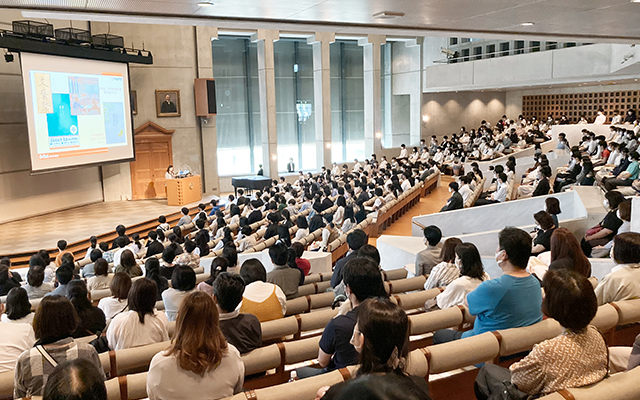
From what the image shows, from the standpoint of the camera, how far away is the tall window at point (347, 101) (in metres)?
25.0

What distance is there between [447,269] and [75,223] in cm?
1227

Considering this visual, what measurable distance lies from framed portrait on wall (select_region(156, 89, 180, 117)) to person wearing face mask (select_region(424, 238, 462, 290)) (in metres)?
15.9

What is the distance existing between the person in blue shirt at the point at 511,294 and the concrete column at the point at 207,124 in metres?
17.5

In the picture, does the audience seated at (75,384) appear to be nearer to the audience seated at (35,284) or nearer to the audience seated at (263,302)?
the audience seated at (263,302)

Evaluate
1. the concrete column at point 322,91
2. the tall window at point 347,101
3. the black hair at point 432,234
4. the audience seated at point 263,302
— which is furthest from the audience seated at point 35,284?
the tall window at point 347,101

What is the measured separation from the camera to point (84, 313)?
3799 mm

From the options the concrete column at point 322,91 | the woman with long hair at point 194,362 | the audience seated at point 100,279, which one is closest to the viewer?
the woman with long hair at point 194,362

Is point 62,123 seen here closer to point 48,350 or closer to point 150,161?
point 150,161

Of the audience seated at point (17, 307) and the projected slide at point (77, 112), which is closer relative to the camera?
the audience seated at point (17, 307)

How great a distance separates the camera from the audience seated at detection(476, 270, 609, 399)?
7.19 ft

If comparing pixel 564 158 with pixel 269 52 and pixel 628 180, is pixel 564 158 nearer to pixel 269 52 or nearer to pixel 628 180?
pixel 628 180

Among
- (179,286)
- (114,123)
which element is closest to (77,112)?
(114,123)

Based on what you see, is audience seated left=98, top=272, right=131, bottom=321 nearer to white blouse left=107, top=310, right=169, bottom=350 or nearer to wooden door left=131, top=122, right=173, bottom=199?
white blouse left=107, top=310, right=169, bottom=350

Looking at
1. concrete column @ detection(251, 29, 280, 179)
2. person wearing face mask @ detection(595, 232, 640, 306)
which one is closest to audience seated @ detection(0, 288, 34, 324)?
person wearing face mask @ detection(595, 232, 640, 306)
